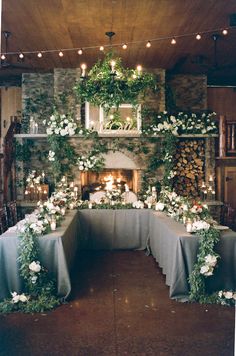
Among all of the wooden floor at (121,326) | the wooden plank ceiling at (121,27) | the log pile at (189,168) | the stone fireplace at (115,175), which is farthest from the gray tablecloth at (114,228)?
the wooden plank ceiling at (121,27)

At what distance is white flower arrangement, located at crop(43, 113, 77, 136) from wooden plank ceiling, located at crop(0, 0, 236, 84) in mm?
1233

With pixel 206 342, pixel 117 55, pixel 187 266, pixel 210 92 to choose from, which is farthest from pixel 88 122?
pixel 206 342

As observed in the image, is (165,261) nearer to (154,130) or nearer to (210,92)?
(154,130)

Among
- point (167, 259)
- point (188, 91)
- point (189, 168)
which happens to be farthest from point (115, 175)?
point (167, 259)

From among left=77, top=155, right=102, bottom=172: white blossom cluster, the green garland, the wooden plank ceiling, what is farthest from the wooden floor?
left=77, top=155, right=102, bottom=172: white blossom cluster

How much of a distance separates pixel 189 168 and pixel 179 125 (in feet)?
3.75

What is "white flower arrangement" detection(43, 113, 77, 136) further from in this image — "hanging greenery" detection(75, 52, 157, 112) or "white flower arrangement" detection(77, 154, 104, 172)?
"hanging greenery" detection(75, 52, 157, 112)

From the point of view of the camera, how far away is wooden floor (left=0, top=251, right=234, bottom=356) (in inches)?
145

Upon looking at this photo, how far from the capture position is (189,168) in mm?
10180

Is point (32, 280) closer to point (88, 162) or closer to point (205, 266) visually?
point (205, 266)

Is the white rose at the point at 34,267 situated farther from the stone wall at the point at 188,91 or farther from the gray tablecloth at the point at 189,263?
the stone wall at the point at 188,91

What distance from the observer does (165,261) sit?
19.0 feet

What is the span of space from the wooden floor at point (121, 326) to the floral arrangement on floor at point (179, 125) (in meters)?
4.83

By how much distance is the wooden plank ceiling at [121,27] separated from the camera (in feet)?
19.1
